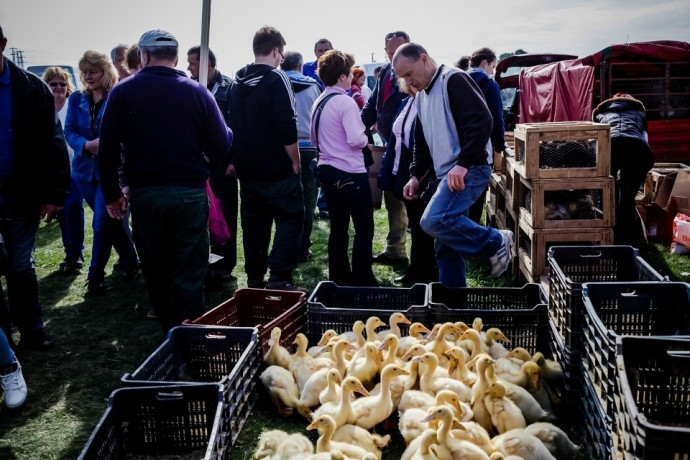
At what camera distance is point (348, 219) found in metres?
6.09

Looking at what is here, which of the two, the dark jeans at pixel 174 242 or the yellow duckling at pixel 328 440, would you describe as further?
the dark jeans at pixel 174 242

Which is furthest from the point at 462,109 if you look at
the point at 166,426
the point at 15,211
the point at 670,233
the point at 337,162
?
the point at 670,233

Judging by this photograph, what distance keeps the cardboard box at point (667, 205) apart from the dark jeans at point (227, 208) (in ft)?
15.3

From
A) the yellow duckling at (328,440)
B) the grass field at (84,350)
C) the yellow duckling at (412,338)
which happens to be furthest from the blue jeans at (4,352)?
the yellow duckling at (412,338)

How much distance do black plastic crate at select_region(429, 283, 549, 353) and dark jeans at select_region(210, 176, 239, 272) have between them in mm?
2732

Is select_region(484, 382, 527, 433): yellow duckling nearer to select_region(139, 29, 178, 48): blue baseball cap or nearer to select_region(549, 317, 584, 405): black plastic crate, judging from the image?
select_region(549, 317, 584, 405): black plastic crate

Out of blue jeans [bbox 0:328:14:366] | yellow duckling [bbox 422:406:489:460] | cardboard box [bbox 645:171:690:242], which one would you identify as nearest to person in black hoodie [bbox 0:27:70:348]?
blue jeans [bbox 0:328:14:366]

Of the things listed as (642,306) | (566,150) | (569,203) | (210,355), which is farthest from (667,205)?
(210,355)

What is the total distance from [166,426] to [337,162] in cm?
303

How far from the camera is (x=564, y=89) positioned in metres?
12.4

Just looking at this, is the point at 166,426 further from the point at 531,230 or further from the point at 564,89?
the point at 564,89

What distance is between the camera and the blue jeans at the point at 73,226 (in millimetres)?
7605

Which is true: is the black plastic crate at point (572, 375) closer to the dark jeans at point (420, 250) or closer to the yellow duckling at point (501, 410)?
the yellow duckling at point (501, 410)

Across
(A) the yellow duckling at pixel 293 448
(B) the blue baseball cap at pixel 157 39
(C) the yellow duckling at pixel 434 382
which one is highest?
(B) the blue baseball cap at pixel 157 39
